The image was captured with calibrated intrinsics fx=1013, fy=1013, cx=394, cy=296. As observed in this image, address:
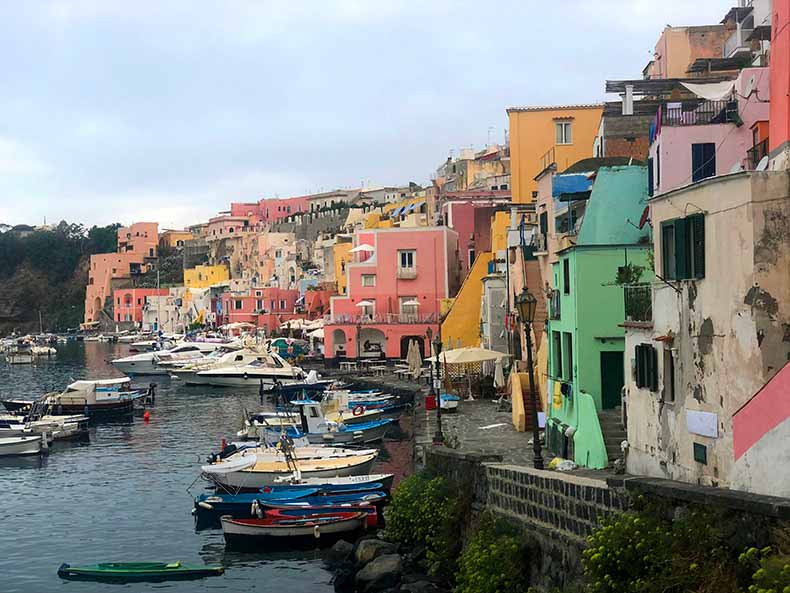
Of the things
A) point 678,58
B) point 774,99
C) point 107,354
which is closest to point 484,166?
point 107,354

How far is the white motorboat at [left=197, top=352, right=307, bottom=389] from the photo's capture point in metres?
64.6

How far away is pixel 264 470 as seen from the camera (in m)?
29.9

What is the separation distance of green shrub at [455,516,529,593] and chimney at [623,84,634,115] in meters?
16.3

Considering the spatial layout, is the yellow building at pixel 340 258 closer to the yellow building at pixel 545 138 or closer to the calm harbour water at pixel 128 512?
the calm harbour water at pixel 128 512

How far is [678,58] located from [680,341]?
28299 millimetres

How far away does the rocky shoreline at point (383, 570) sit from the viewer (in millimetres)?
19406

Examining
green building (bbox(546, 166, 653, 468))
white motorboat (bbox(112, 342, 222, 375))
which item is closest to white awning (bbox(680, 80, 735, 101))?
green building (bbox(546, 166, 653, 468))

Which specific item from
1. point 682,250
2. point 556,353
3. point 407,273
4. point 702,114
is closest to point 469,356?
point 556,353

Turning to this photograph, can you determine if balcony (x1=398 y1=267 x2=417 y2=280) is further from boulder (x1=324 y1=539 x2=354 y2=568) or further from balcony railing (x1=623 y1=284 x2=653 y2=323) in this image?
balcony railing (x1=623 y1=284 x2=653 y2=323)

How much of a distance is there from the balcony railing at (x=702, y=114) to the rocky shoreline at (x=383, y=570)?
409 inches

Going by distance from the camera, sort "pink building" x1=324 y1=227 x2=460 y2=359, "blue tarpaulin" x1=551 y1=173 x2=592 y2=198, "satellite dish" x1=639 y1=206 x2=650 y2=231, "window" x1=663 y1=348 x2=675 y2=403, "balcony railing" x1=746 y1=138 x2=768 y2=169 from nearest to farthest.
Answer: "window" x1=663 y1=348 x2=675 y2=403, "balcony railing" x1=746 y1=138 x2=768 y2=169, "satellite dish" x1=639 y1=206 x2=650 y2=231, "blue tarpaulin" x1=551 y1=173 x2=592 y2=198, "pink building" x1=324 y1=227 x2=460 y2=359

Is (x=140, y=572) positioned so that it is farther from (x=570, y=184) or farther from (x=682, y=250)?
(x=682, y=250)

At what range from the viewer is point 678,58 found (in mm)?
40250

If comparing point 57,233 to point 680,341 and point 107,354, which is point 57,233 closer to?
point 107,354
